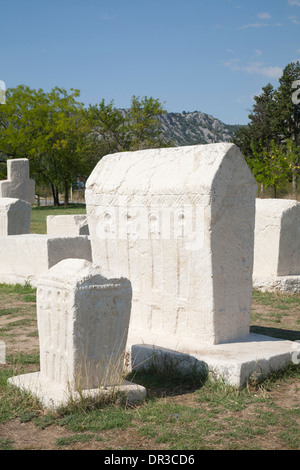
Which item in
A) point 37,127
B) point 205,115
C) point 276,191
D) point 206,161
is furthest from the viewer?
point 205,115

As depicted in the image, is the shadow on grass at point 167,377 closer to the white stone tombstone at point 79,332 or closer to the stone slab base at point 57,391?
the stone slab base at point 57,391

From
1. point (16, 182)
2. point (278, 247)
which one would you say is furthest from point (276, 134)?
point (278, 247)

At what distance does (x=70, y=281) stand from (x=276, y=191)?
23.3 metres

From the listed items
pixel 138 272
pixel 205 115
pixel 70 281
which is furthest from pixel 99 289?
pixel 205 115

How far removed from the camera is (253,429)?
11.9ft

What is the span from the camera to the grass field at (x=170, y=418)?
3422 millimetres

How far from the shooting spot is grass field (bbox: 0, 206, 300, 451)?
3.42 meters

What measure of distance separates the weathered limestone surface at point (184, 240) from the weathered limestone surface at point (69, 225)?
565cm

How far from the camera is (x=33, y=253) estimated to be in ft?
29.6

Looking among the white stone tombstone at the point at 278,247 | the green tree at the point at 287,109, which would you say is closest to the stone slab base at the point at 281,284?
the white stone tombstone at the point at 278,247

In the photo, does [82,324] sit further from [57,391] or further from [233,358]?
[233,358]

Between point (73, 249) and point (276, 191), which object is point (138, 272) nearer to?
point (73, 249)

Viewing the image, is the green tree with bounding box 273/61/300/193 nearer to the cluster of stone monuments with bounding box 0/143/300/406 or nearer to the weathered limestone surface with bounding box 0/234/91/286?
the weathered limestone surface with bounding box 0/234/91/286

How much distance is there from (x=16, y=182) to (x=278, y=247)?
13.7 meters
